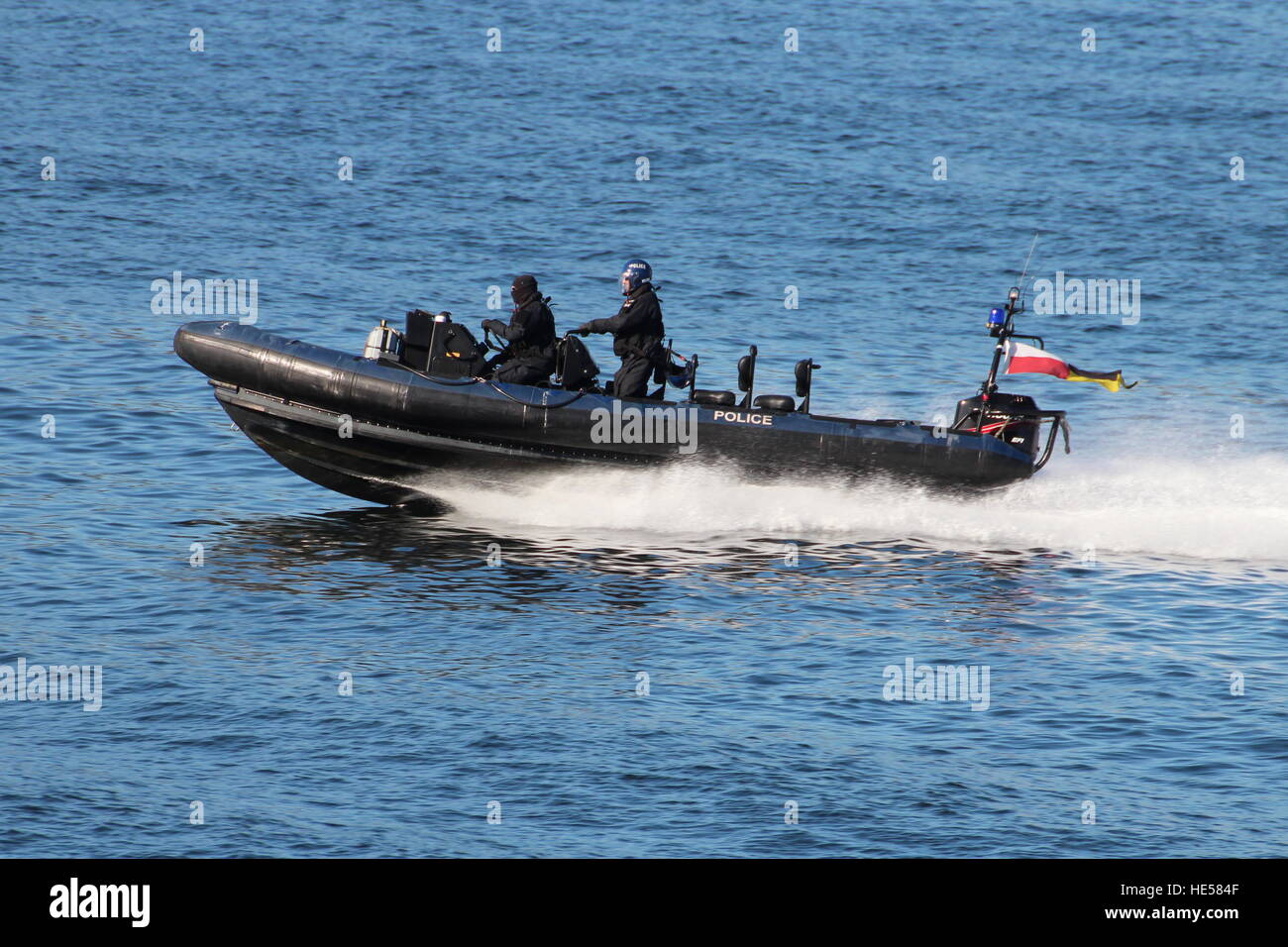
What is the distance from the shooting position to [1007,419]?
15.6 metres

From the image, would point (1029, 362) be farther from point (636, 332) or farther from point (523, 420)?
point (523, 420)

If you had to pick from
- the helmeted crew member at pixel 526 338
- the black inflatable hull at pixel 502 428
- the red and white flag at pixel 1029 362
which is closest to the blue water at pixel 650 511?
the black inflatable hull at pixel 502 428

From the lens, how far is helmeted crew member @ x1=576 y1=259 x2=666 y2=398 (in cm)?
1501

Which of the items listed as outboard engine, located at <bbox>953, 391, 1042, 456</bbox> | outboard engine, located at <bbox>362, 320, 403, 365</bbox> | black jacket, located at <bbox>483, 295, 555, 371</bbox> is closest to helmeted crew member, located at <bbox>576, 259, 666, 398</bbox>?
black jacket, located at <bbox>483, 295, 555, 371</bbox>

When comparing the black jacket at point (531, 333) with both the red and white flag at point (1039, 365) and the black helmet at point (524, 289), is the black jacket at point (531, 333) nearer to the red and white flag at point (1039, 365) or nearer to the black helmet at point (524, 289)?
the black helmet at point (524, 289)

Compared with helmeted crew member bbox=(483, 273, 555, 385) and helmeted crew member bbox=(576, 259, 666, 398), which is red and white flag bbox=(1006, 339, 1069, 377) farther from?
helmeted crew member bbox=(483, 273, 555, 385)

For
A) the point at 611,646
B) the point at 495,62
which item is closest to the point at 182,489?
the point at 611,646

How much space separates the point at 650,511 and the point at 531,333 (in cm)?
209

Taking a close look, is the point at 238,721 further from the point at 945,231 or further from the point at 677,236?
the point at 945,231

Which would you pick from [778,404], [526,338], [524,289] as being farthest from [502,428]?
[778,404]

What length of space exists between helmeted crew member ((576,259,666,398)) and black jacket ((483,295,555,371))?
16.5 inches

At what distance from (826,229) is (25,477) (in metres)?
18.1

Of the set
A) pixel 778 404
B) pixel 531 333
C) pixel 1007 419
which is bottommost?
pixel 1007 419
